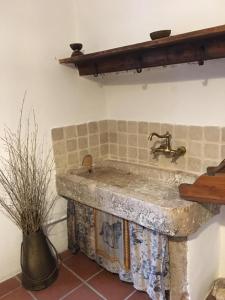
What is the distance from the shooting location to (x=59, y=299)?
60.0 inches

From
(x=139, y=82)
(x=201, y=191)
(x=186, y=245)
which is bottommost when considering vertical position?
(x=186, y=245)

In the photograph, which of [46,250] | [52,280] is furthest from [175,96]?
[52,280]

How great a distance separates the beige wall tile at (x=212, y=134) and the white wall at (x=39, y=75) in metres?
0.90

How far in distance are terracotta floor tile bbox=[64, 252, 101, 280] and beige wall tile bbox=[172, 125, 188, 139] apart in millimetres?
1060

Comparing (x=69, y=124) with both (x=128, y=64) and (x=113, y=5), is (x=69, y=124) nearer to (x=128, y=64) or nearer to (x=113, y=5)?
(x=128, y=64)

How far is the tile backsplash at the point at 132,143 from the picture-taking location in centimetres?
151

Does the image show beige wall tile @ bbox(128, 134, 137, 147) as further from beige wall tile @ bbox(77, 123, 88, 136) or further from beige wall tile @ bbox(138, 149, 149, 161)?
beige wall tile @ bbox(77, 123, 88, 136)

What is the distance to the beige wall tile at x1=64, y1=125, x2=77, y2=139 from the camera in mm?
1862

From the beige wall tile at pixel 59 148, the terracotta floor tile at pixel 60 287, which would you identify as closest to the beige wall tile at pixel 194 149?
the beige wall tile at pixel 59 148

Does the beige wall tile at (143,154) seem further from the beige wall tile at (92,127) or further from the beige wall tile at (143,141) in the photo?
the beige wall tile at (92,127)

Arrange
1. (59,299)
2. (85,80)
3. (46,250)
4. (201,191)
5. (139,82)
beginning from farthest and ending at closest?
(85,80) < (139,82) < (46,250) < (59,299) < (201,191)

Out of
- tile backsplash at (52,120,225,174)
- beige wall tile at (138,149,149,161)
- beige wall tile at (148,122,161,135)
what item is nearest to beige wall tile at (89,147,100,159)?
tile backsplash at (52,120,225,174)

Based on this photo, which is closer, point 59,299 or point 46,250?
point 59,299

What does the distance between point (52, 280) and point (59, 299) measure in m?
0.16
